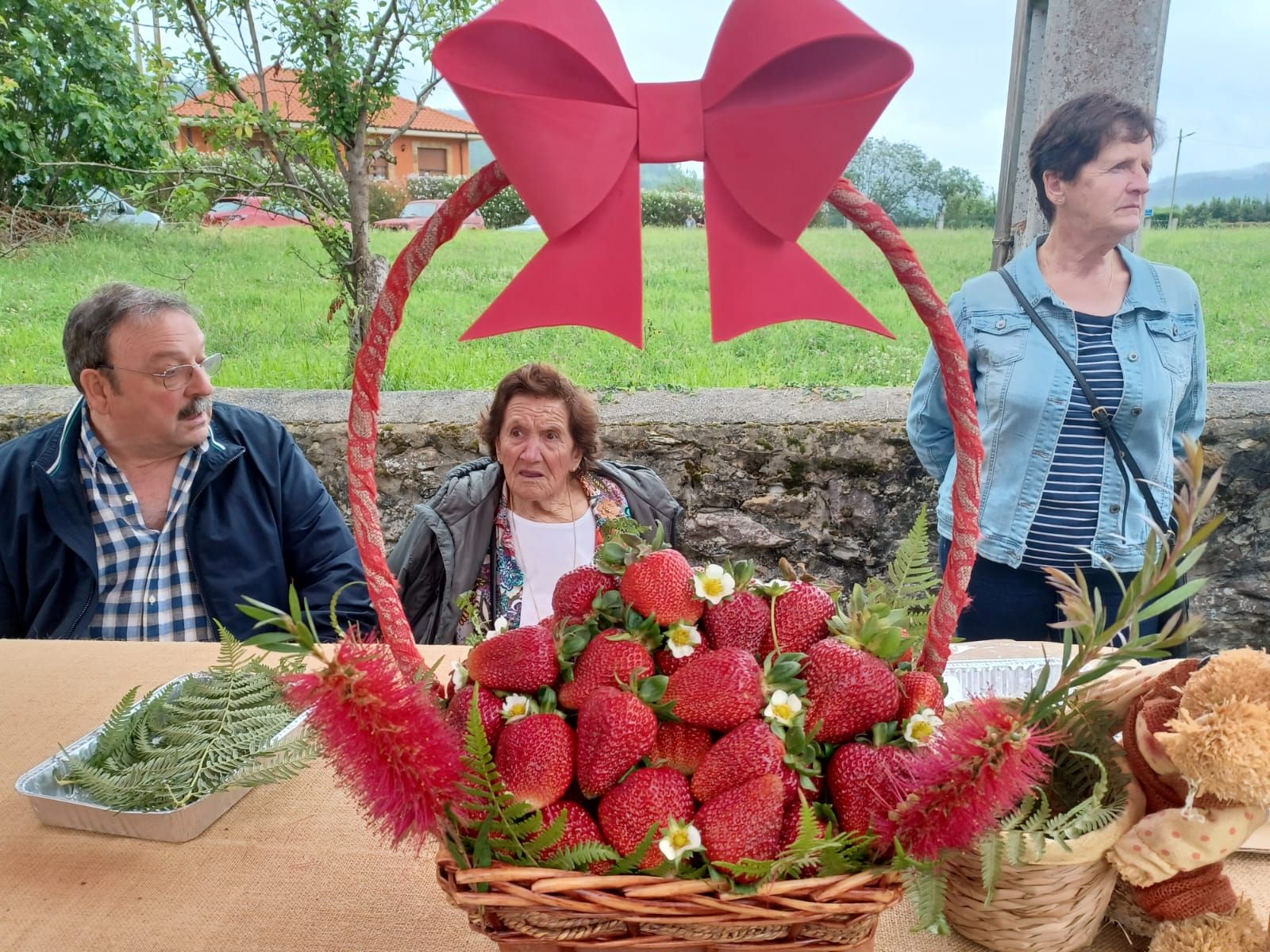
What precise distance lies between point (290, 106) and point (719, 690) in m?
3.36

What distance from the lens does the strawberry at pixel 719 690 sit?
76 cm

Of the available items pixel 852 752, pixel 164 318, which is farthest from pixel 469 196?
pixel 164 318

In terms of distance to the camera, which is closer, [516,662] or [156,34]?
[516,662]

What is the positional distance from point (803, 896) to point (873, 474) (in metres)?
2.05

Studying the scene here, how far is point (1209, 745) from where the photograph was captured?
719mm

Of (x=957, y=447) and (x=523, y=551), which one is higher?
(x=957, y=447)

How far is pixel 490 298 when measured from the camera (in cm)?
379

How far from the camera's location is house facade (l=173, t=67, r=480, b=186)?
130 inches

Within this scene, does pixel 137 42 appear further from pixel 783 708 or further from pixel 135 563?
pixel 783 708

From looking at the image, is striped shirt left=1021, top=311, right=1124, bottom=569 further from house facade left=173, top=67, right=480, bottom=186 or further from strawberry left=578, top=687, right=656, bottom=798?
house facade left=173, top=67, right=480, bottom=186

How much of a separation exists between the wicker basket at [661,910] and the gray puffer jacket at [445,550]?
1.27m

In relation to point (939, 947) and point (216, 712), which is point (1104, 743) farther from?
point (216, 712)

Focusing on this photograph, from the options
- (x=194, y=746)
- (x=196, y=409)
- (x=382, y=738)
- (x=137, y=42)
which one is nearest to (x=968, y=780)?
(x=382, y=738)

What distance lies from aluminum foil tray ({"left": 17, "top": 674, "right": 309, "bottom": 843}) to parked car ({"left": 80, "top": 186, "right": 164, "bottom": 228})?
3.14 meters
